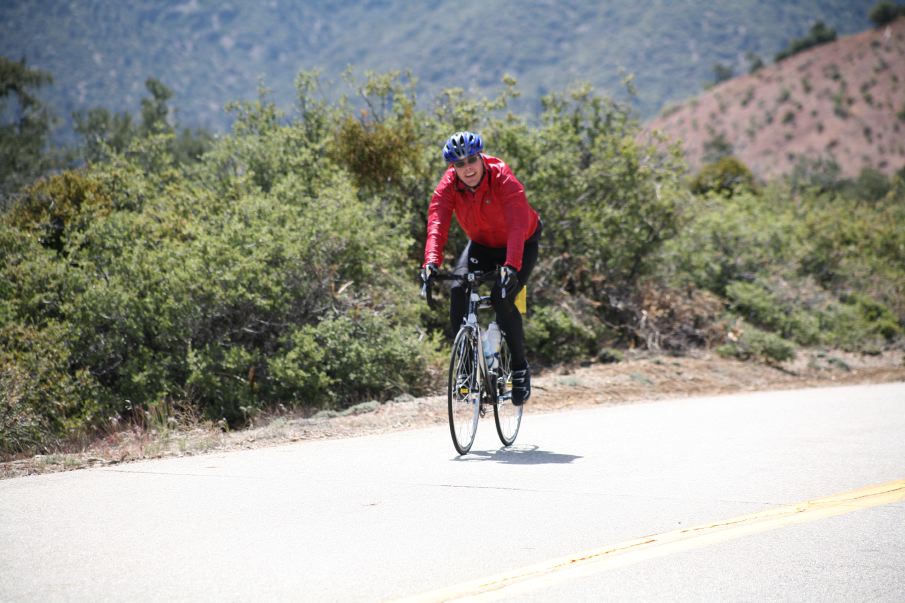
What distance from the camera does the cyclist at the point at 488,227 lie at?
7.20m

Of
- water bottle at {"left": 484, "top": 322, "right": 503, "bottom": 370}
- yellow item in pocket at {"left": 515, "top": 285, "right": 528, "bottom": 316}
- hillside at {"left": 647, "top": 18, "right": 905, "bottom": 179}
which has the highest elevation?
hillside at {"left": 647, "top": 18, "right": 905, "bottom": 179}

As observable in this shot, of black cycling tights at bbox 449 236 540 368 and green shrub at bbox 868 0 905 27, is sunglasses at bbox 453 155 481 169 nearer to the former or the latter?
black cycling tights at bbox 449 236 540 368

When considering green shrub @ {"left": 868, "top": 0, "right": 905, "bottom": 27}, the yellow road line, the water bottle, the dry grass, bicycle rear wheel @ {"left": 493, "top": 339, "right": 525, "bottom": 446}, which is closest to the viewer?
the yellow road line

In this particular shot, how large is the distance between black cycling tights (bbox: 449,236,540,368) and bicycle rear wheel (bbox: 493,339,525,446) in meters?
0.07

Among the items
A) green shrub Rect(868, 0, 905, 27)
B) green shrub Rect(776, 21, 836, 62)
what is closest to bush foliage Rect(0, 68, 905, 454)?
green shrub Rect(868, 0, 905, 27)

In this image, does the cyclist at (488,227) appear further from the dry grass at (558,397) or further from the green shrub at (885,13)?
the green shrub at (885,13)

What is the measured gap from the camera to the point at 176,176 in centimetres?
1440

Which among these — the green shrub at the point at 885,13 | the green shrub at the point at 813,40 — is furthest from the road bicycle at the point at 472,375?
the green shrub at the point at 813,40

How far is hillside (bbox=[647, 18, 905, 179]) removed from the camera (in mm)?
89000

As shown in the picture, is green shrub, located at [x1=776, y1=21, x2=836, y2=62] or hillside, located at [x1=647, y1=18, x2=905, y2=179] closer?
hillside, located at [x1=647, y1=18, x2=905, y2=179]

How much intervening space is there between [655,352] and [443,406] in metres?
6.63

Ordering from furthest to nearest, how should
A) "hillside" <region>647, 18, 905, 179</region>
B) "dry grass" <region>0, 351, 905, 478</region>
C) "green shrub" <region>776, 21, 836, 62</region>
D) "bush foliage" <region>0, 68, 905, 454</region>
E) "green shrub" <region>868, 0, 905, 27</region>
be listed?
1. "green shrub" <region>776, 21, 836, 62</region>
2. "green shrub" <region>868, 0, 905, 27</region>
3. "hillside" <region>647, 18, 905, 179</region>
4. "bush foliage" <region>0, 68, 905, 454</region>
5. "dry grass" <region>0, 351, 905, 478</region>

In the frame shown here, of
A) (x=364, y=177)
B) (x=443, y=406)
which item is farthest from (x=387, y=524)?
(x=364, y=177)

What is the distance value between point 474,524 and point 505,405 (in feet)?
9.25
